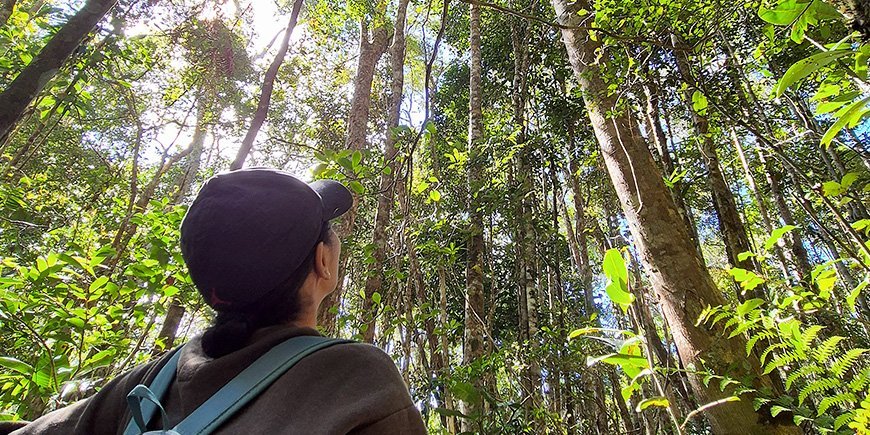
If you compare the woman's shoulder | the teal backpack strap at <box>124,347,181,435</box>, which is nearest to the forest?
the woman's shoulder

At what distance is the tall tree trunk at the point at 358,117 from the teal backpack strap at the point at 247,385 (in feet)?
6.92

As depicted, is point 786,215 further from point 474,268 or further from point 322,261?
point 322,261

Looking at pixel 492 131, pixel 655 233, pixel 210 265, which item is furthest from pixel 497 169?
pixel 210 265

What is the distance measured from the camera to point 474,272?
483 centimetres

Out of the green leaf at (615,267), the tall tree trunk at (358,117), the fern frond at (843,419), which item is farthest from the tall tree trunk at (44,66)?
the fern frond at (843,419)

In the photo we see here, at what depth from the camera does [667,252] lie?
2.17 meters

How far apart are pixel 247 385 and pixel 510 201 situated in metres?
4.38

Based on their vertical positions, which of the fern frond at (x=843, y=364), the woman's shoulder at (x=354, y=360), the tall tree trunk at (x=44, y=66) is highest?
the tall tree trunk at (x=44, y=66)

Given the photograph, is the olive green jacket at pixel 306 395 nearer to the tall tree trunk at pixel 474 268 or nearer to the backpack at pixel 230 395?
the backpack at pixel 230 395

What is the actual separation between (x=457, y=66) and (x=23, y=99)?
858 centimetres

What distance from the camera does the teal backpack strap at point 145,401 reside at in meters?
0.66

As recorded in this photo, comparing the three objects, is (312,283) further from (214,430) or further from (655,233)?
(655,233)

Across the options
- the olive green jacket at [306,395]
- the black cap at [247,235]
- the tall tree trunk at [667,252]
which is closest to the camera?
the olive green jacket at [306,395]

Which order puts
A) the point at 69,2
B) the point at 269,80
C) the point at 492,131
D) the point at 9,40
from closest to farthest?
the point at 269,80, the point at 9,40, the point at 69,2, the point at 492,131
